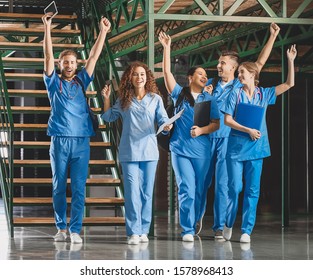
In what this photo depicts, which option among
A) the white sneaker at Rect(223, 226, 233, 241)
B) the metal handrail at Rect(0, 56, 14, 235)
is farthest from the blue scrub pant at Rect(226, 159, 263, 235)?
the metal handrail at Rect(0, 56, 14, 235)

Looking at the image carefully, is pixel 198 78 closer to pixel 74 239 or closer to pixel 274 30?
pixel 274 30

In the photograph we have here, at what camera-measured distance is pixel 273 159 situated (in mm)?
18719

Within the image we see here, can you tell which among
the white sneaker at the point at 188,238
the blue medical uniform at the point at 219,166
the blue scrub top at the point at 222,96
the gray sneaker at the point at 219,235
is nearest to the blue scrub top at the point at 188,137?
the blue scrub top at the point at 222,96

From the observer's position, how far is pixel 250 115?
11.1m

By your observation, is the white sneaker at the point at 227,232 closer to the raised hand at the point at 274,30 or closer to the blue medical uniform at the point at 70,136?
the blue medical uniform at the point at 70,136

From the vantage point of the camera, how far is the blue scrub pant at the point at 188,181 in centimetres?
1119

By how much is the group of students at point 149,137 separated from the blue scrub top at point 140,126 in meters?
0.01

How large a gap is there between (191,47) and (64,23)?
3.12m

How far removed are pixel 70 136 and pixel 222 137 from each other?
6.38 ft

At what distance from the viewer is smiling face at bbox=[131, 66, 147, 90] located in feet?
35.4

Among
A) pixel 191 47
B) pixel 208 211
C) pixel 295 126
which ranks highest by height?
pixel 191 47
